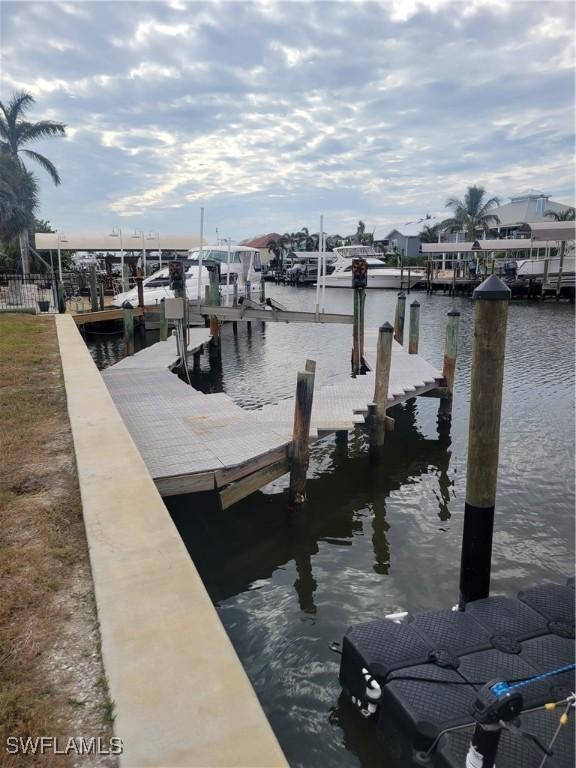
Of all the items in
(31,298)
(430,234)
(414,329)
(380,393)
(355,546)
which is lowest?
(355,546)

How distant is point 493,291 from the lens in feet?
14.1

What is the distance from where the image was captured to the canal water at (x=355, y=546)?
459 cm

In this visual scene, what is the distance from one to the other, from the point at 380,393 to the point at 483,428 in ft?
16.0

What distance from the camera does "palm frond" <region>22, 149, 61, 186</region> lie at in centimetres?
3591

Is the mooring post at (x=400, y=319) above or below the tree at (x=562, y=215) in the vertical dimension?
below

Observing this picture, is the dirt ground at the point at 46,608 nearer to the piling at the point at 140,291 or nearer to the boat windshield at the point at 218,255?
the piling at the point at 140,291

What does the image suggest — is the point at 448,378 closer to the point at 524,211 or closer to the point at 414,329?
the point at 414,329

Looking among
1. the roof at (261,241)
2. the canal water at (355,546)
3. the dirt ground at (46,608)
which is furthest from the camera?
the roof at (261,241)

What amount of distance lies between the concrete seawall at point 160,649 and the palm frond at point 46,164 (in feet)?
124

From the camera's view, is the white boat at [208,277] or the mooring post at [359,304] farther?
the white boat at [208,277]

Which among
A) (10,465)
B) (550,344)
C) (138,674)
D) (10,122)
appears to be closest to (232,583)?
(10,465)

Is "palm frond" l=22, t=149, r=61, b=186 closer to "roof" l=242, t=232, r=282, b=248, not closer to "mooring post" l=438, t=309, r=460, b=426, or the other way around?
"mooring post" l=438, t=309, r=460, b=426

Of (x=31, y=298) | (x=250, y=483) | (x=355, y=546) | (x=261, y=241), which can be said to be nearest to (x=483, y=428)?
(x=355, y=546)

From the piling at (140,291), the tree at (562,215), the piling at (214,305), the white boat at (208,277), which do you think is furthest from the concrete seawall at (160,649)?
the tree at (562,215)
